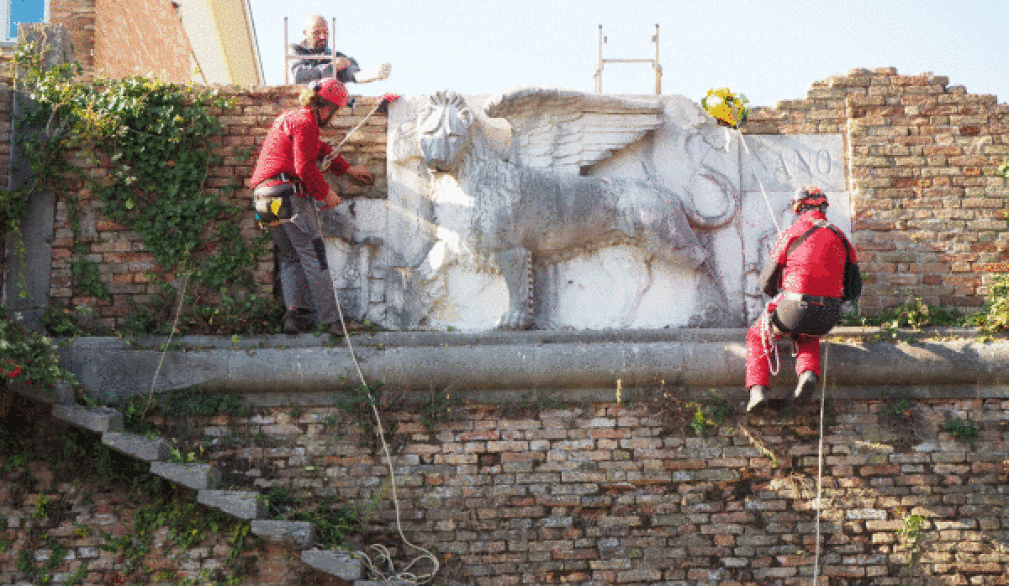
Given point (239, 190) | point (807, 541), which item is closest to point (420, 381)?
point (239, 190)

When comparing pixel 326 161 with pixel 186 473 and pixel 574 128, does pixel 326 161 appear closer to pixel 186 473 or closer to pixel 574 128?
pixel 574 128

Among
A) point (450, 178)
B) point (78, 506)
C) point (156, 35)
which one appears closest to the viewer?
point (78, 506)

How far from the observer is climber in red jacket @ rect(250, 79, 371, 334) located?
25.6 feet

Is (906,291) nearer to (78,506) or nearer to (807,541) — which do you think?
(807,541)

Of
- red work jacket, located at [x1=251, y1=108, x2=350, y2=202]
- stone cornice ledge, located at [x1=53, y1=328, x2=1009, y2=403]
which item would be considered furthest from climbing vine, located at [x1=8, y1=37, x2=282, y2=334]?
red work jacket, located at [x1=251, y1=108, x2=350, y2=202]

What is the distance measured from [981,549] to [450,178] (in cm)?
464

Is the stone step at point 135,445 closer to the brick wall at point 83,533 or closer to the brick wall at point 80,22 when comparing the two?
the brick wall at point 83,533

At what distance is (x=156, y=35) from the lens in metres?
12.1

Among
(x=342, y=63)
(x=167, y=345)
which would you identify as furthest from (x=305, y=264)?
(x=342, y=63)

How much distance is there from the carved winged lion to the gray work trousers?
0.76 metres

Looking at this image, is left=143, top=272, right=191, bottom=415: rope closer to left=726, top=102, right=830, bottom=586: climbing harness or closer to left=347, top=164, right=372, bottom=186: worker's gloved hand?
left=347, top=164, right=372, bottom=186: worker's gloved hand

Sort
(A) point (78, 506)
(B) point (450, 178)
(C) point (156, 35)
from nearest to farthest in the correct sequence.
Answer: (A) point (78, 506) → (B) point (450, 178) → (C) point (156, 35)

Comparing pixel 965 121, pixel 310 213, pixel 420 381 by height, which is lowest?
pixel 420 381

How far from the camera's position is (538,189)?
27.0ft
